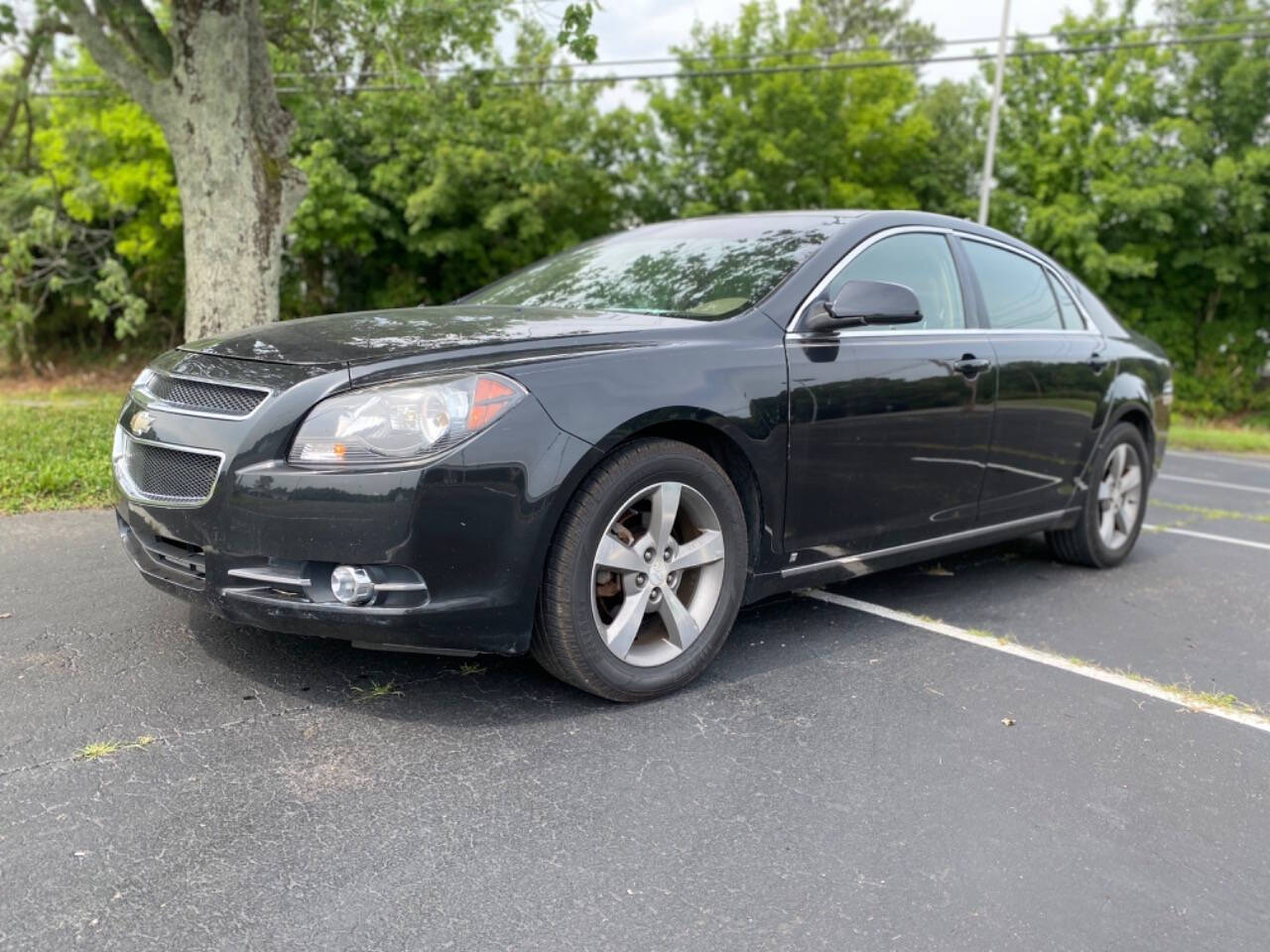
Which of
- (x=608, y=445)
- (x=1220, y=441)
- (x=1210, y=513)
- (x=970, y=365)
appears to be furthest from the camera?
(x=1220, y=441)

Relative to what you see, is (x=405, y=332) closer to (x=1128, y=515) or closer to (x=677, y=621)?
(x=677, y=621)

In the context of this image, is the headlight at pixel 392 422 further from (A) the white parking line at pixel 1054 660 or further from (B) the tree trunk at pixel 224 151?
(B) the tree trunk at pixel 224 151

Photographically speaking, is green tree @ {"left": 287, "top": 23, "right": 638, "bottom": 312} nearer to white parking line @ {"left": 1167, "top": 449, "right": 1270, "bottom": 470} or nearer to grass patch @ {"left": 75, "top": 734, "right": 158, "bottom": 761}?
white parking line @ {"left": 1167, "top": 449, "right": 1270, "bottom": 470}

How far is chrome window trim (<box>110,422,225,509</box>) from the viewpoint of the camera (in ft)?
9.64

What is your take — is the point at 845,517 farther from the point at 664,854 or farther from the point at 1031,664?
the point at 664,854

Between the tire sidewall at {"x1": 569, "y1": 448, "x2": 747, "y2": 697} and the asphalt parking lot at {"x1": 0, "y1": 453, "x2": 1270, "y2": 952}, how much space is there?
110 mm

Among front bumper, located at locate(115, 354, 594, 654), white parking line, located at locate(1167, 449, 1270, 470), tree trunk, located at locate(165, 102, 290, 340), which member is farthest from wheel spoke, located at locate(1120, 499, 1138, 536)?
white parking line, located at locate(1167, 449, 1270, 470)

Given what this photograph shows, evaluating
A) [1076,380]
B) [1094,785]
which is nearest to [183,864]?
[1094,785]

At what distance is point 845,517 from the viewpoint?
3.87m

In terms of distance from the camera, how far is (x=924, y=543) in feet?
14.1

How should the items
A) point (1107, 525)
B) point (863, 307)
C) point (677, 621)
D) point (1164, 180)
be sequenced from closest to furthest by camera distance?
point (677, 621) < point (863, 307) < point (1107, 525) < point (1164, 180)

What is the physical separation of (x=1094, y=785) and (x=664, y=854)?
4.23 feet

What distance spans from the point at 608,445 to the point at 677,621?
2.11 ft

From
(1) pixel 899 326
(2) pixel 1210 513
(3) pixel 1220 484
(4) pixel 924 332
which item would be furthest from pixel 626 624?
(3) pixel 1220 484
